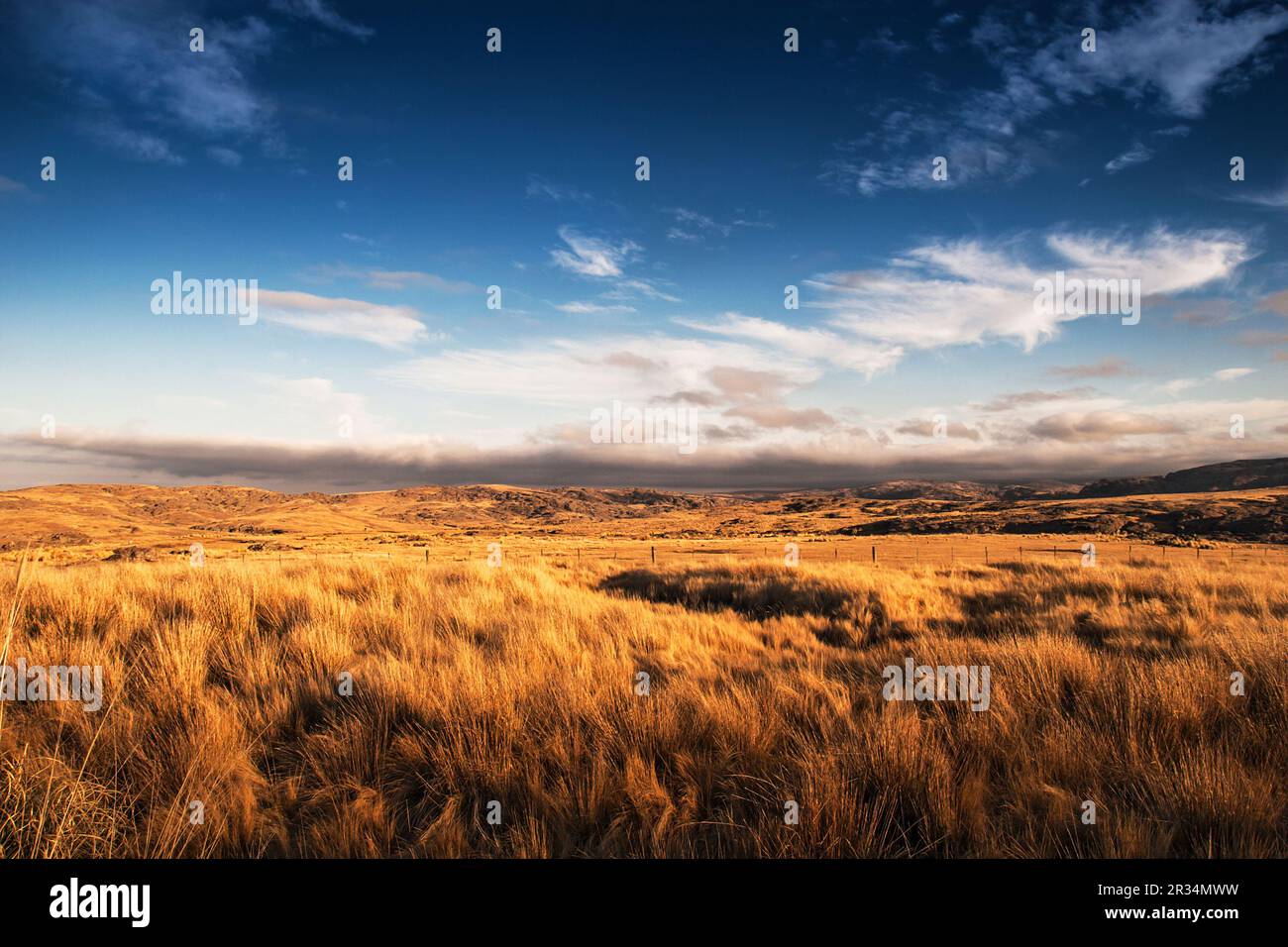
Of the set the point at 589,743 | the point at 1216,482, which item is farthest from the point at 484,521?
the point at 1216,482

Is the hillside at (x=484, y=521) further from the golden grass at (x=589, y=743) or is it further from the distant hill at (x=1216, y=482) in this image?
the distant hill at (x=1216, y=482)

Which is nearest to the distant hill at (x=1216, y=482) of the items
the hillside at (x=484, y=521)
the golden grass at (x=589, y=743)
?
the hillside at (x=484, y=521)

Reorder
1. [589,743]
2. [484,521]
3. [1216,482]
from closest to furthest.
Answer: [589,743]
[484,521]
[1216,482]

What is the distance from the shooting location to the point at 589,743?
4.22 m

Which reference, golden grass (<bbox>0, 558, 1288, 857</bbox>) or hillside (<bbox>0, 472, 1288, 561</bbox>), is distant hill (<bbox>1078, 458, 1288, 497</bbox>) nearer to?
hillside (<bbox>0, 472, 1288, 561</bbox>)

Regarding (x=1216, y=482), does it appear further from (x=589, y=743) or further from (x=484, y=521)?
(x=589, y=743)

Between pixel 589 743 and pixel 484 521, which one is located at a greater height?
pixel 589 743

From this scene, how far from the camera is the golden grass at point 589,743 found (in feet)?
10.3

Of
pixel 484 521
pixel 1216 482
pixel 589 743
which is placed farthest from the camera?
pixel 1216 482

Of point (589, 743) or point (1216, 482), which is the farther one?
point (1216, 482)

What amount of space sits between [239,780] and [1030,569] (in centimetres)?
2033

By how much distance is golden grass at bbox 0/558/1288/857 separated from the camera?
313 cm

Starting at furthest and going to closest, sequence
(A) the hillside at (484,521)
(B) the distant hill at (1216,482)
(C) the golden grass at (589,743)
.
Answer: (B) the distant hill at (1216,482)
(A) the hillside at (484,521)
(C) the golden grass at (589,743)
